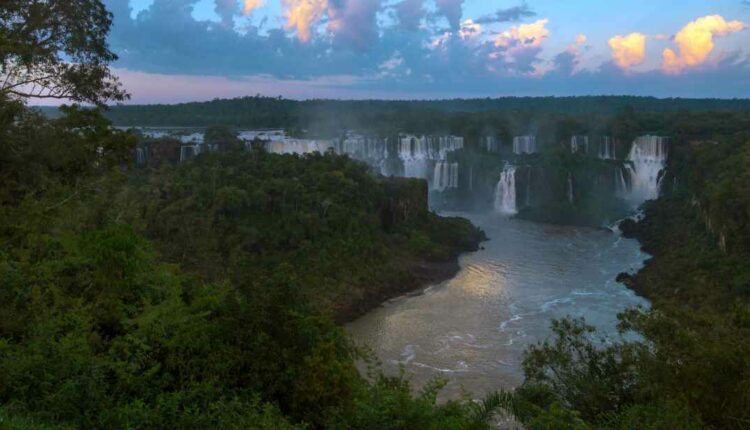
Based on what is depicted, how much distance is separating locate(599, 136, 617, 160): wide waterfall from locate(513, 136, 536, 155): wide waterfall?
620cm

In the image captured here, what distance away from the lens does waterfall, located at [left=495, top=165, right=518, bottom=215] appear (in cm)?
4772

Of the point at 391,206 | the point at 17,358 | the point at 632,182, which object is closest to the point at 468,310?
the point at 391,206

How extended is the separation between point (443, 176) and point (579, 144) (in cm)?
1255

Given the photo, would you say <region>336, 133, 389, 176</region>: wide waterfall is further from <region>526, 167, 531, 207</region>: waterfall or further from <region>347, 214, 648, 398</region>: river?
<region>347, 214, 648, 398</region>: river

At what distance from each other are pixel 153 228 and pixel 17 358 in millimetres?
19358

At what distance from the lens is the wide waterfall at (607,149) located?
52.1 metres

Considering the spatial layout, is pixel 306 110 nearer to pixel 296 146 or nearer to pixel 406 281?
pixel 296 146

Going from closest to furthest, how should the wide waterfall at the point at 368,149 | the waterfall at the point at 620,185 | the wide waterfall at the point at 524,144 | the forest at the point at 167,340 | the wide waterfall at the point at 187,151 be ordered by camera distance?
the forest at the point at 167,340 → the wide waterfall at the point at 187,151 → the waterfall at the point at 620,185 → the wide waterfall at the point at 368,149 → the wide waterfall at the point at 524,144

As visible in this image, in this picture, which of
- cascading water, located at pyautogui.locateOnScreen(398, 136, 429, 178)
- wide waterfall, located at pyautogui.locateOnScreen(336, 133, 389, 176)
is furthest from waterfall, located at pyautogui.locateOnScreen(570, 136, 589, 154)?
wide waterfall, located at pyautogui.locateOnScreen(336, 133, 389, 176)

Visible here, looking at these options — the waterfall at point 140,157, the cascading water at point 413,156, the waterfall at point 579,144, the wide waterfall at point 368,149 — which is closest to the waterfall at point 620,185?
the waterfall at point 579,144

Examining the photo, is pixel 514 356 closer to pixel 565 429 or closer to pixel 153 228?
pixel 565 429

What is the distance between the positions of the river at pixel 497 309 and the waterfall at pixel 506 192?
10394 mm

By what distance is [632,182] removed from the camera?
161 feet

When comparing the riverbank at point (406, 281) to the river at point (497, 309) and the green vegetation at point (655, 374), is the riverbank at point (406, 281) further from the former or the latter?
the green vegetation at point (655, 374)
